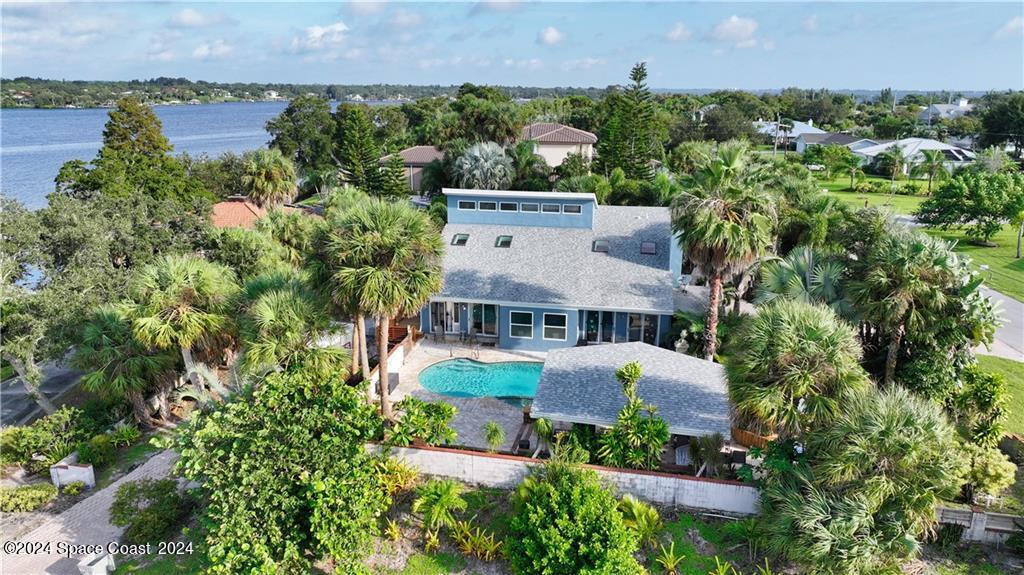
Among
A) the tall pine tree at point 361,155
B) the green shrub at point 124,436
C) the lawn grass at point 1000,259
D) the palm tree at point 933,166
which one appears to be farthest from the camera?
the palm tree at point 933,166

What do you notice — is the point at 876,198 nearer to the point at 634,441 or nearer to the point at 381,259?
the point at 634,441

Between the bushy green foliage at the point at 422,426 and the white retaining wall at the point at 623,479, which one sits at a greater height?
the bushy green foliage at the point at 422,426

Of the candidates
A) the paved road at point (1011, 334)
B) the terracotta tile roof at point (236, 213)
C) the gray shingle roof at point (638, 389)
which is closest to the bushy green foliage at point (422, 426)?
the gray shingle roof at point (638, 389)

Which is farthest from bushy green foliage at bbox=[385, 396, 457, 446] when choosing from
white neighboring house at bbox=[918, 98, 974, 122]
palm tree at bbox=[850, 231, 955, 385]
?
white neighboring house at bbox=[918, 98, 974, 122]

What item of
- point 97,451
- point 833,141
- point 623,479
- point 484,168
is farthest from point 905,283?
point 833,141

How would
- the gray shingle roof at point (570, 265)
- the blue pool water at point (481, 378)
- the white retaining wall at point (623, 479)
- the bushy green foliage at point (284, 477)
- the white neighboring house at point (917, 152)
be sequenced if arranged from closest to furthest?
the bushy green foliage at point (284, 477) < the white retaining wall at point (623, 479) < the blue pool water at point (481, 378) < the gray shingle roof at point (570, 265) < the white neighboring house at point (917, 152)

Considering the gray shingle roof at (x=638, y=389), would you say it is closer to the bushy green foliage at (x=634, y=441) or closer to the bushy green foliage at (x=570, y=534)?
the bushy green foliage at (x=634, y=441)
